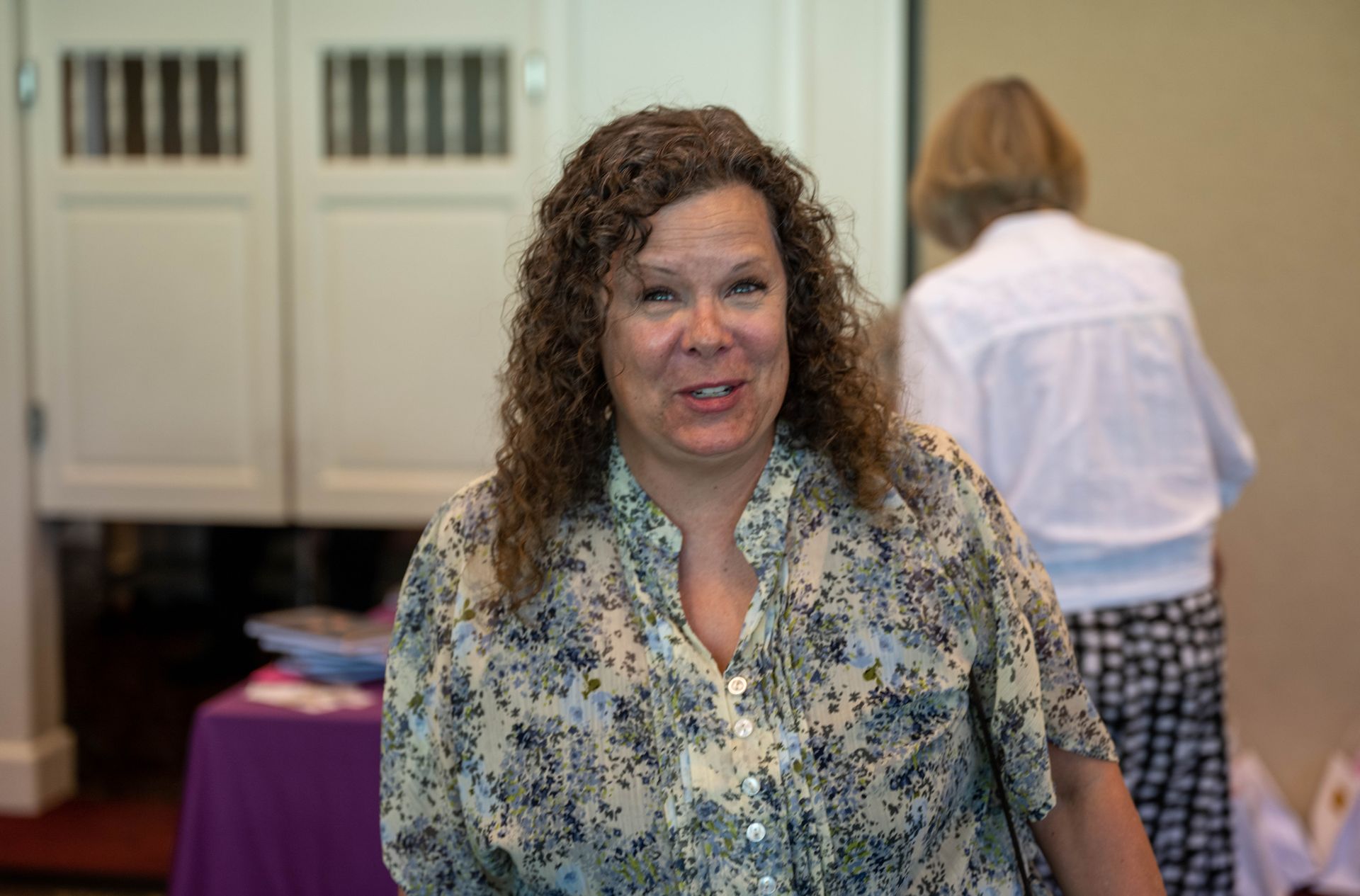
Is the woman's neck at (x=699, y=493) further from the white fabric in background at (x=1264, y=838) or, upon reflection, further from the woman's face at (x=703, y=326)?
the white fabric in background at (x=1264, y=838)

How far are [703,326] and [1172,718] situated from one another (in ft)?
3.78

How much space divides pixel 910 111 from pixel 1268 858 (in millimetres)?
1985

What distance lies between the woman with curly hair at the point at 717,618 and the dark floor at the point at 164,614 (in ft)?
8.01

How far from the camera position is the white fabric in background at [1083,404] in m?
1.98

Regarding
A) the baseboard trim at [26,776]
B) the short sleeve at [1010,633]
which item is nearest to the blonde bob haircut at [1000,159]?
the short sleeve at [1010,633]

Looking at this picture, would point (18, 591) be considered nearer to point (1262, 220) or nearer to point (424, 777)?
point (424, 777)

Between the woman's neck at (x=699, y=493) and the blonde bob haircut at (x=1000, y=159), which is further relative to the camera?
the blonde bob haircut at (x=1000, y=159)

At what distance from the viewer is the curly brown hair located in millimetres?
1233

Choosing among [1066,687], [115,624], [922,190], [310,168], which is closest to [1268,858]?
[922,190]

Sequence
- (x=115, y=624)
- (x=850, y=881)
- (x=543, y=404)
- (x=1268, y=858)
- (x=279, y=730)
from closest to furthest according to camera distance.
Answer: (x=850, y=881) < (x=543, y=404) < (x=279, y=730) < (x=1268, y=858) < (x=115, y=624)

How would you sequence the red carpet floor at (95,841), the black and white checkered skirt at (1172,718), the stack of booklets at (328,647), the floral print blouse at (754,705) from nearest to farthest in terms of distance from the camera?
the floral print blouse at (754,705), the black and white checkered skirt at (1172,718), the stack of booklets at (328,647), the red carpet floor at (95,841)

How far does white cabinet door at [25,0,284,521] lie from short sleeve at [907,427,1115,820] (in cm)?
245

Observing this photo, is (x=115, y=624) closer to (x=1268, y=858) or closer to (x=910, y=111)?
(x=910, y=111)

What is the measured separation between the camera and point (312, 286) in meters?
3.32
